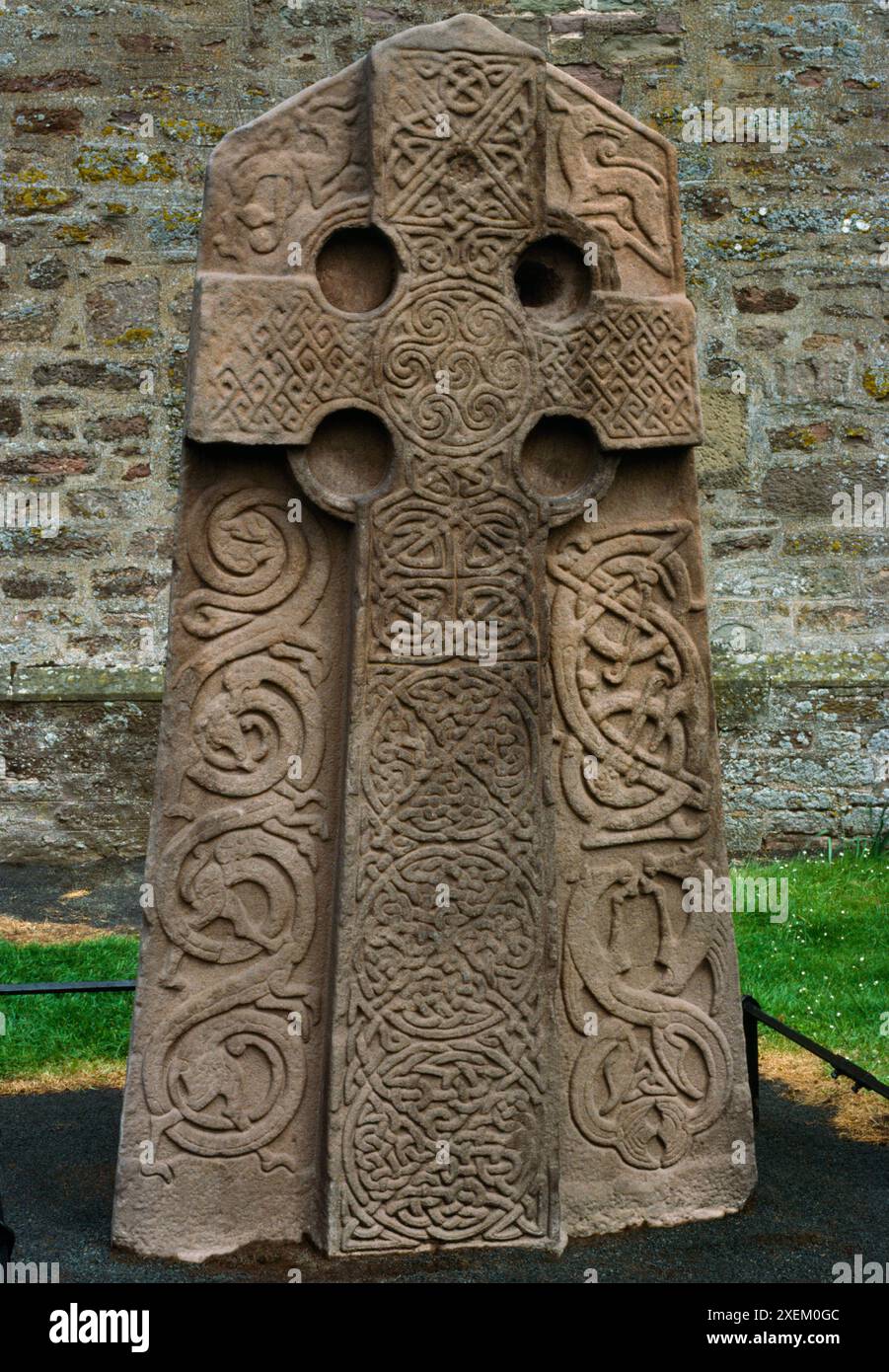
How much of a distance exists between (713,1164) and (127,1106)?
1.20 m

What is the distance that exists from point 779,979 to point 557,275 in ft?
8.91

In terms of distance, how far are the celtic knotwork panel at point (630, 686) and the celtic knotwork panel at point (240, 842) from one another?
Answer: 1.65 ft

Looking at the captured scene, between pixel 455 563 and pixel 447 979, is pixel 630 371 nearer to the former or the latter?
pixel 455 563

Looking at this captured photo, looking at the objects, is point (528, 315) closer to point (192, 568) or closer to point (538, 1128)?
point (192, 568)

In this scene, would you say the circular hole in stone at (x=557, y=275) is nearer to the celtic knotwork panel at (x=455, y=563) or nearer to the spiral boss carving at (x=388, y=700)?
the spiral boss carving at (x=388, y=700)

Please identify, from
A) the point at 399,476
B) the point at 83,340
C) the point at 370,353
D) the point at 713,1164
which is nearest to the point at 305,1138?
the point at 713,1164

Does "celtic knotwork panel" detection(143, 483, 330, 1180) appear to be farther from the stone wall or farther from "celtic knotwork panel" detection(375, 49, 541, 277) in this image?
the stone wall

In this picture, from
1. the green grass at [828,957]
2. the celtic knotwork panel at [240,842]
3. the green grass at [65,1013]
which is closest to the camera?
the celtic knotwork panel at [240,842]

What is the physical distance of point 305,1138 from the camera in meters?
3.01

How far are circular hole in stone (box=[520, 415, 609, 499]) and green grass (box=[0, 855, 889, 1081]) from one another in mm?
1959

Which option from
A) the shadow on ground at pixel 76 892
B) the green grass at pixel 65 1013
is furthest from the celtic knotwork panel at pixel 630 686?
the shadow on ground at pixel 76 892

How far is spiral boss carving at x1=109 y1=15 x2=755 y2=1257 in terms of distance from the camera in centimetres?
294

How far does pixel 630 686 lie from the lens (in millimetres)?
3150

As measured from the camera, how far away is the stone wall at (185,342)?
6.84m
